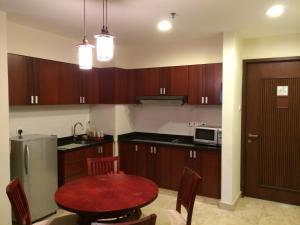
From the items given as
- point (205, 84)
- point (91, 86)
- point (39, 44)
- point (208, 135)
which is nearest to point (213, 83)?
point (205, 84)

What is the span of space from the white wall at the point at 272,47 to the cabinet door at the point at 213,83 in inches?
20.3

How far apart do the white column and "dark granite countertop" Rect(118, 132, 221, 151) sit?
24cm

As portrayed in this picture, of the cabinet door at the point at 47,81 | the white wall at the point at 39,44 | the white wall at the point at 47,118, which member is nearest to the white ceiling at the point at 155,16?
the white wall at the point at 39,44

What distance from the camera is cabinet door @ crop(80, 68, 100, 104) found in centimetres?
437

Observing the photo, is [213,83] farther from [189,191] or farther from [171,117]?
[189,191]

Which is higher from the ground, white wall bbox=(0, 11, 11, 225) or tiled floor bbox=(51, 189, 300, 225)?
white wall bbox=(0, 11, 11, 225)

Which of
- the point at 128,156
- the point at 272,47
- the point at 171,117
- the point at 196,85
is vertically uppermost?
the point at 272,47

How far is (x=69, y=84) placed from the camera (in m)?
4.05

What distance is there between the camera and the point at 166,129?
15.9 feet

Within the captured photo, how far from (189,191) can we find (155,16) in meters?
1.97

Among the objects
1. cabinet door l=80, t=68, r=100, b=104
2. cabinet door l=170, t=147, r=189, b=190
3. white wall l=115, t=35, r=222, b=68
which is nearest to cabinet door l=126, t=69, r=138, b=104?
white wall l=115, t=35, r=222, b=68

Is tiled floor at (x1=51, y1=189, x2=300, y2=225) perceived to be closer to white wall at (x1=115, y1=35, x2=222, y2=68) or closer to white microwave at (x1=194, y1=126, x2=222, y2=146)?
white microwave at (x1=194, y1=126, x2=222, y2=146)

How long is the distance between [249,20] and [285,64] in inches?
44.4

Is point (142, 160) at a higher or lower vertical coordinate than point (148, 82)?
lower
